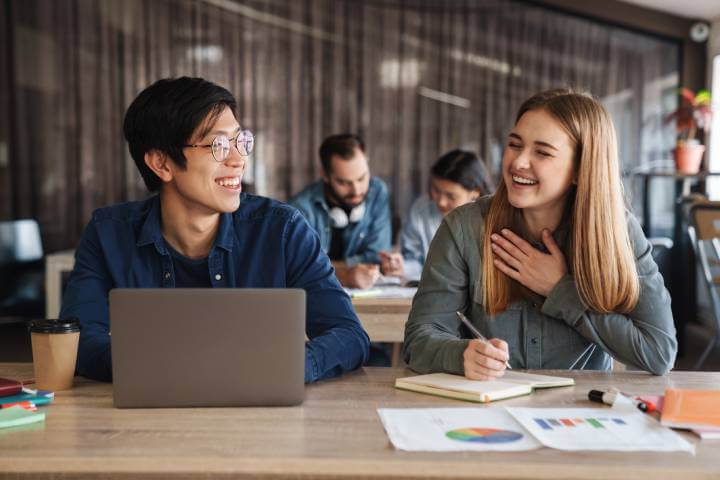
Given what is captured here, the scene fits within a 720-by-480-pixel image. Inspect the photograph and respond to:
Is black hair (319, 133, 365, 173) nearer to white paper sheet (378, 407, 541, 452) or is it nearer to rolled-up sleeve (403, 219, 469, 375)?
rolled-up sleeve (403, 219, 469, 375)

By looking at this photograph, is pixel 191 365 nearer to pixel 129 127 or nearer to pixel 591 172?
pixel 129 127

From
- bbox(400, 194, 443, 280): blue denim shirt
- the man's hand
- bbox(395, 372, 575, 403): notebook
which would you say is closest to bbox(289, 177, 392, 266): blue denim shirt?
bbox(400, 194, 443, 280): blue denim shirt

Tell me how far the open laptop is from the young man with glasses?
418 millimetres

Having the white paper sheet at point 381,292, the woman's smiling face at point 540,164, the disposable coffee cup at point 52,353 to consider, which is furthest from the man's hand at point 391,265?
the disposable coffee cup at point 52,353

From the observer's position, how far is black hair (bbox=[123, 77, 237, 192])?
188cm

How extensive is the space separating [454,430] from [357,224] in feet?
9.62

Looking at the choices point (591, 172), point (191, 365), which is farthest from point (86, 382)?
point (591, 172)

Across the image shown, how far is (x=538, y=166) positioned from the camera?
1.90m

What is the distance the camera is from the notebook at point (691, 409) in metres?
1.34

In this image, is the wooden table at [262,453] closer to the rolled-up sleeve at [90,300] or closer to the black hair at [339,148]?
the rolled-up sleeve at [90,300]

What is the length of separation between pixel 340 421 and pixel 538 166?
2.66ft

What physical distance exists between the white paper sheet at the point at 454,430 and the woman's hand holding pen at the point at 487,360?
0.56 ft

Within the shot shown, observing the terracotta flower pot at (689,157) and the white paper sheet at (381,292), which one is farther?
the terracotta flower pot at (689,157)

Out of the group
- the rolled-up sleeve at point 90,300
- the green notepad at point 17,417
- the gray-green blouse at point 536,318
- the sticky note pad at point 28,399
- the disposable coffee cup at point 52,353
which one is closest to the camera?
the green notepad at point 17,417
